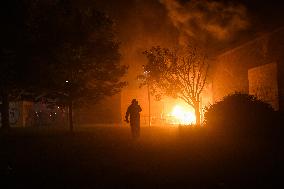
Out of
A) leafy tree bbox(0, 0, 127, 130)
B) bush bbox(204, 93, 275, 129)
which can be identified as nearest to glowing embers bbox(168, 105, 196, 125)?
leafy tree bbox(0, 0, 127, 130)

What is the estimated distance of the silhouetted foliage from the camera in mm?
18297

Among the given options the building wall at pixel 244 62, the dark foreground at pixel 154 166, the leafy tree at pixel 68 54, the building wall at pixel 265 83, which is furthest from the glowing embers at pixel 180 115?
the dark foreground at pixel 154 166

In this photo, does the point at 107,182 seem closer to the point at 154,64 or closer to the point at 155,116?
the point at 154,64

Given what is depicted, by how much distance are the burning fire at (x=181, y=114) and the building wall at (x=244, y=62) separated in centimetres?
502

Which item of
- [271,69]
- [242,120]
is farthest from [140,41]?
[242,120]

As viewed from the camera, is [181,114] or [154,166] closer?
[154,166]

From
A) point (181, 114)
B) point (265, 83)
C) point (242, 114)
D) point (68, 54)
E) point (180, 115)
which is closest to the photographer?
point (242, 114)

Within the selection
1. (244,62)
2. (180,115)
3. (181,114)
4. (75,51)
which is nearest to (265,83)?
(244,62)

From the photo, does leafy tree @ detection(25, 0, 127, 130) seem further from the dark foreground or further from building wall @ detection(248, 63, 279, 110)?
the dark foreground

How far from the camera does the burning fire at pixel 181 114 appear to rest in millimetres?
45269

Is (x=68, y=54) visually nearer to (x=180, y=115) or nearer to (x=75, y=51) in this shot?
(x=75, y=51)

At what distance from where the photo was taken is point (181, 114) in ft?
159

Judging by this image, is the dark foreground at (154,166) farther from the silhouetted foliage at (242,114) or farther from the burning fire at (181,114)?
the burning fire at (181,114)

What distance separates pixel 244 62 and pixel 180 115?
1538cm
